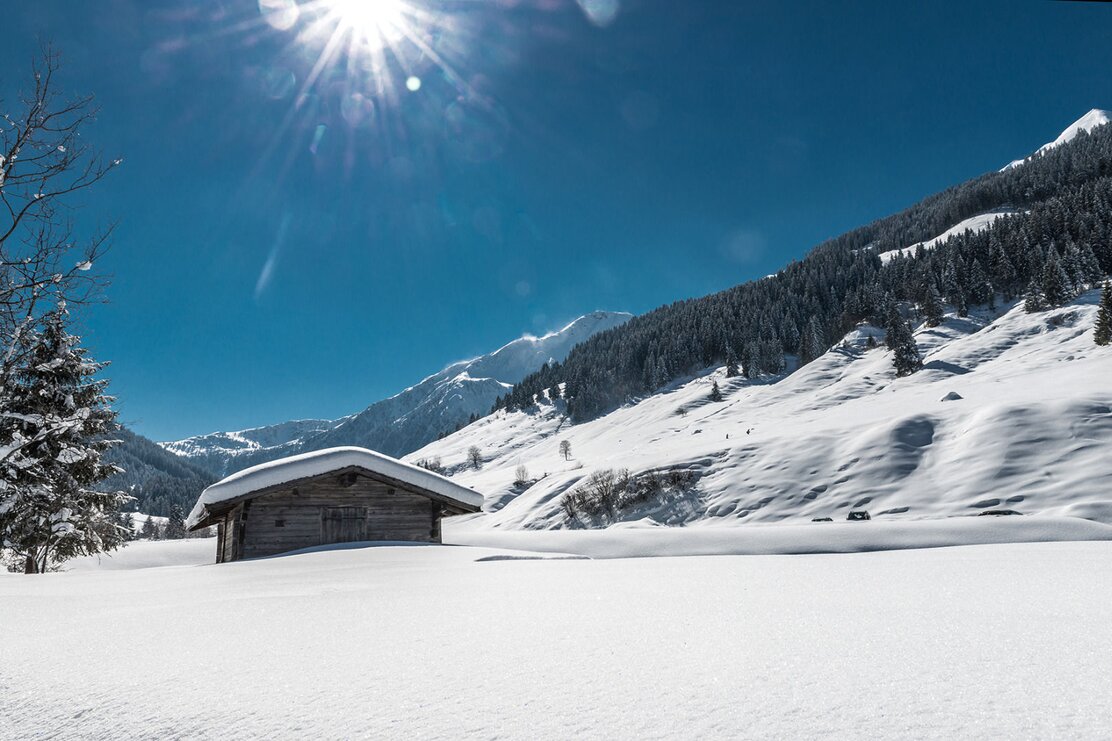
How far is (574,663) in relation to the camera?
254 centimetres

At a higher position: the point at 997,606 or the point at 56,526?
the point at 56,526

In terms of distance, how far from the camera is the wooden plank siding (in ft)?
48.8

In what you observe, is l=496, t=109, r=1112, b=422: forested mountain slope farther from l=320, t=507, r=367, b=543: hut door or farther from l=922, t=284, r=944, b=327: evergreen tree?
l=320, t=507, r=367, b=543: hut door

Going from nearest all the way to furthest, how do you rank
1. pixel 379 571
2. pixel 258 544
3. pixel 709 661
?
Answer: 1. pixel 709 661
2. pixel 379 571
3. pixel 258 544

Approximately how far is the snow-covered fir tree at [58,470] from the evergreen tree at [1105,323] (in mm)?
71504

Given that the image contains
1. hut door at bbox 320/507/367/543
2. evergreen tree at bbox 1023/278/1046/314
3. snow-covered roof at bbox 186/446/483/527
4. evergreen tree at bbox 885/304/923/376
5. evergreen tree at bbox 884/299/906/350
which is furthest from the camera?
evergreen tree at bbox 1023/278/1046/314

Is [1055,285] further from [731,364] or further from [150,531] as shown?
[150,531]

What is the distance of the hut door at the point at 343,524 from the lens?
50.6 ft

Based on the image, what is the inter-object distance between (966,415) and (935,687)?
127 ft

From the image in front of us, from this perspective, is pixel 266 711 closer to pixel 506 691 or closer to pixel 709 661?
pixel 506 691

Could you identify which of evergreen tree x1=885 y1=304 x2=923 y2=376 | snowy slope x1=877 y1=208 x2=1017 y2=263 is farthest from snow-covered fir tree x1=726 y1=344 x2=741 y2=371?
snowy slope x1=877 y1=208 x2=1017 y2=263

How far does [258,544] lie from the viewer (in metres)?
14.9

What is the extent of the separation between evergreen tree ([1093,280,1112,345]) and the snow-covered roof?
61980 mm

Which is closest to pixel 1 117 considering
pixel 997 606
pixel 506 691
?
pixel 506 691
